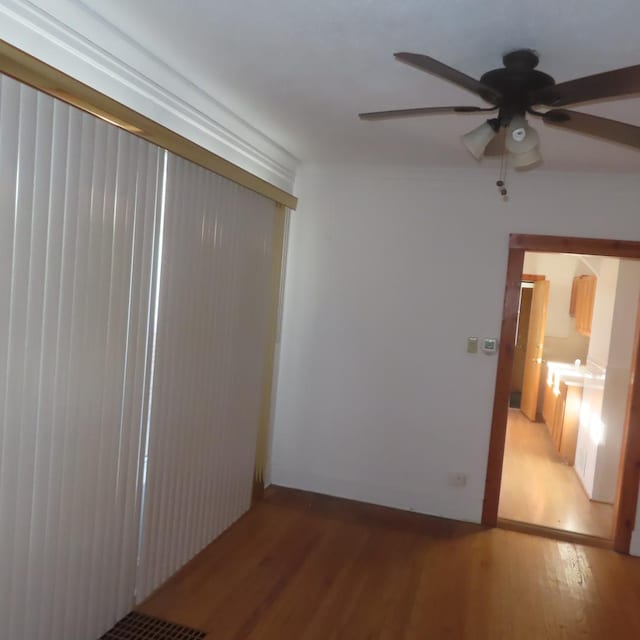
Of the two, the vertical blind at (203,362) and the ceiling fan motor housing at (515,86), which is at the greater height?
the ceiling fan motor housing at (515,86)

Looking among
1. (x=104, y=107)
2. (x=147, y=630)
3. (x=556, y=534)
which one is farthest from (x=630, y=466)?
(x=104, y=107)

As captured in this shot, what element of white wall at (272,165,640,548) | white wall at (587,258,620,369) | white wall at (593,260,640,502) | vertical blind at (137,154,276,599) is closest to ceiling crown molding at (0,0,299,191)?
vertical blind at (137,154,276,599)

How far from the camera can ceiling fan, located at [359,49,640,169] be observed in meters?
1.52

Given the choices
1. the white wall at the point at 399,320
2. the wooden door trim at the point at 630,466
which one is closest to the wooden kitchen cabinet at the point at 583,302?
the wooden door trim at the point at 630,466

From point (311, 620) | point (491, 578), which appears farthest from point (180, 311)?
point (491, 578)

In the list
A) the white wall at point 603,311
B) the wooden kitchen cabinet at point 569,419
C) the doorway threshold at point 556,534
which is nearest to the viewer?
the doorway threshold at point 556,534


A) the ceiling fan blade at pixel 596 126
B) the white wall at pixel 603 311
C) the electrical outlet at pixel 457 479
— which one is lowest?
the electrical outlet at pixel 457 479

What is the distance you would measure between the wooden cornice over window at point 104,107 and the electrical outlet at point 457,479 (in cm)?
238

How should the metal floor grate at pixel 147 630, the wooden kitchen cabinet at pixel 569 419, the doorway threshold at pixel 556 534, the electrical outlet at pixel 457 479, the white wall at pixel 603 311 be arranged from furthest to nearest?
the wooden kitchen cabinet at pixel 569 419 → the white wall at pixel 603 311 → the electrical outlet at pixel 457 479 → the doorway threshold at pixel 556 534 → the metal floor grate at pixel 147 630

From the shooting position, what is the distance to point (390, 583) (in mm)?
3020

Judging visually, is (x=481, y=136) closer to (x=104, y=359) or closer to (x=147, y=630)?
(x=104, y=359)

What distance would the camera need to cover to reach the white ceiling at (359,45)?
67.1 inches

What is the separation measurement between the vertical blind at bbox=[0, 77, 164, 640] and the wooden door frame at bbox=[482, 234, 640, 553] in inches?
93.6

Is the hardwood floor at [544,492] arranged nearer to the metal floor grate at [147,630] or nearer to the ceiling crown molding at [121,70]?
the metal floor grate at [147,630]
